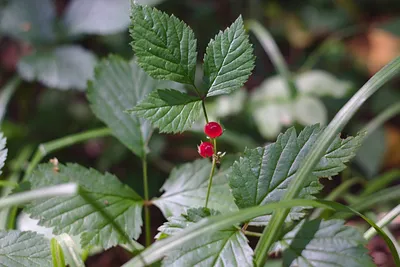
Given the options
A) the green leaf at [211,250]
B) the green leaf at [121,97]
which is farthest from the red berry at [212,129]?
the green leaf at [121,97]

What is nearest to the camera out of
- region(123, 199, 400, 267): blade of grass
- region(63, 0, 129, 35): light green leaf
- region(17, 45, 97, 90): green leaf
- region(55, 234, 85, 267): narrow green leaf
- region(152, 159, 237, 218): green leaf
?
region(123, 199, 400, 267): blade of grass

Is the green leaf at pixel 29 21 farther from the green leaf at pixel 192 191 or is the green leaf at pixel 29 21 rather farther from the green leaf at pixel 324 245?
the green leaf at pixel 324 245

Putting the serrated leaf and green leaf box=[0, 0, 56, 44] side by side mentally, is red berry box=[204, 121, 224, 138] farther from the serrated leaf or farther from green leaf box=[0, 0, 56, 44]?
green leaf box=[0, 0, 56, 44]

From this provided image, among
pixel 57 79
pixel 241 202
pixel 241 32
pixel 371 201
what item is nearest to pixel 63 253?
pixel 241 202

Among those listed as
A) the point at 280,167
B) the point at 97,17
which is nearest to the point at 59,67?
the point at 97,17

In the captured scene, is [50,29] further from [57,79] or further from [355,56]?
[355,56]

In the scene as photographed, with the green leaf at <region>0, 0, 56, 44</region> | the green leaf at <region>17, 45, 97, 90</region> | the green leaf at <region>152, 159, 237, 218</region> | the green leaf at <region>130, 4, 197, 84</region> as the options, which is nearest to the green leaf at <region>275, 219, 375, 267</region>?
the green leaf at <region>152, 159, 237, 218</region>
